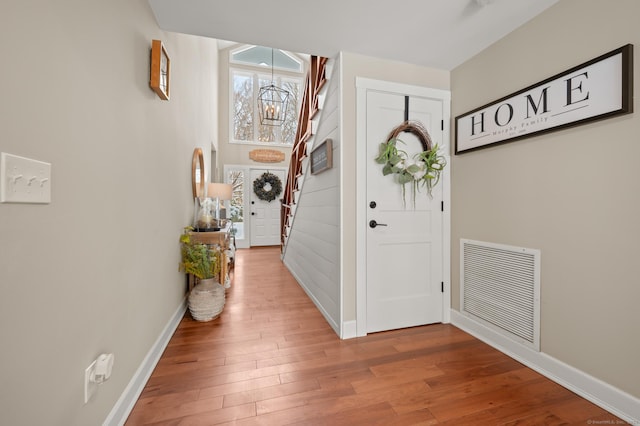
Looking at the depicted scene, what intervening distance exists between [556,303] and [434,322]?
1.00 meters

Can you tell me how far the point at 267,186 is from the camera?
670 cm

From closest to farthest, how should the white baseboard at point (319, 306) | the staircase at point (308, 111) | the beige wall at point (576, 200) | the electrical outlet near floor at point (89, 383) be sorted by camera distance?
the electrical outlet near floor at point (89, 383), the beige wall at point (576, 200), the white baseboard at point (319, 306), the staircase at point (308, 111)

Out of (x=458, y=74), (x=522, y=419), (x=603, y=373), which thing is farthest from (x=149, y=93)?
(x=603, y=373)

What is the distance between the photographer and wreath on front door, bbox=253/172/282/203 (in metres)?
6.64

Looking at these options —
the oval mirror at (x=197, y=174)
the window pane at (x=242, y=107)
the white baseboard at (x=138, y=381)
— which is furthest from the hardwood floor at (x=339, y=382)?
the window pane at (x=242, y=107)

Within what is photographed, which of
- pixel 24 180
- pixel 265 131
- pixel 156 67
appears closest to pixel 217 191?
pixel 156 67

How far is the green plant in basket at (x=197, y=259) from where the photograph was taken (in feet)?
8.21

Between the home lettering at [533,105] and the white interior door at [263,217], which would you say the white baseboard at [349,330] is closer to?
the home lettering at [533,105]

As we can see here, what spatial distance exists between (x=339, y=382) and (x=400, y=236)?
124 centimetres

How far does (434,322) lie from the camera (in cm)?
247

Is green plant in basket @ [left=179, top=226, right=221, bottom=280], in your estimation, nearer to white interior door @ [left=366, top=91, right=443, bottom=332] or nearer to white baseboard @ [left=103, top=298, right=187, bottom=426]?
white baseboard @ [left=103, top=298, right=187, bottom=426]

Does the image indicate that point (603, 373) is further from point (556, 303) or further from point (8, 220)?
point (8, 220)

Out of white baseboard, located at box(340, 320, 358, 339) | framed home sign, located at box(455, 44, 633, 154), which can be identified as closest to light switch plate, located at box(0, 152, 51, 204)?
white baseboard, located at box(340, 320, 358, 339)

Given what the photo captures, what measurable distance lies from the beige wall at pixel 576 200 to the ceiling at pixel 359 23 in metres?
0.25
